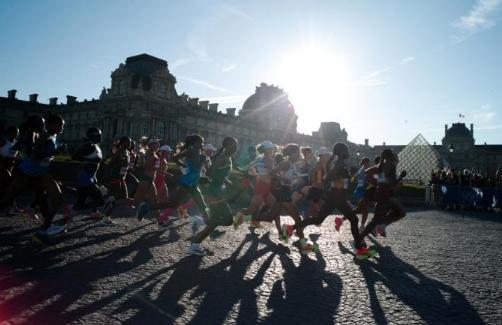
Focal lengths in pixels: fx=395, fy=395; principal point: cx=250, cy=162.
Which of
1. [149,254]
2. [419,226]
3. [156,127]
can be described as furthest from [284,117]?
[149,254]

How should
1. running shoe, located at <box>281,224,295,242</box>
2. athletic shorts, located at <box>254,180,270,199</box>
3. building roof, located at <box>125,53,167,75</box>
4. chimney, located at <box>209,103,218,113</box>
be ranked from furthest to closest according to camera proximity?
chimney, located at <box>209,103,218,113</box>, building roof, located at <box>125,53,167,75</box>, athletic shorts, located at <box>254,180,270,199</box>, running shoe, located at <box>281,224,295,242</box>

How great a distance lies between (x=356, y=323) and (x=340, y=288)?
1.10 m

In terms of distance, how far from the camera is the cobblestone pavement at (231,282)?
3.47 meters

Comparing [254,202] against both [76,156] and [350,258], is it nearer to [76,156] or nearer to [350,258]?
[350,258]

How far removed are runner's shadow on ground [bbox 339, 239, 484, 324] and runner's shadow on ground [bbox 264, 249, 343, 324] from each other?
42 centimetres

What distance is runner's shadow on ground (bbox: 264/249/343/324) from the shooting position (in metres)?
3.48

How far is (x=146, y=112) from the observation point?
177 ft

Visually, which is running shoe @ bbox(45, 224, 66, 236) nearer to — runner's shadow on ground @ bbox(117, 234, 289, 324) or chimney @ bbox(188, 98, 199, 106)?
runner's shadow on ground @ bbox(117, 234, 289, 324)

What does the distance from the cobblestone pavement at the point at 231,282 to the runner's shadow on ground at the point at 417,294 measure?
0.04 feet

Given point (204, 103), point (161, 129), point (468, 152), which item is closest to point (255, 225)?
point (161, 129)

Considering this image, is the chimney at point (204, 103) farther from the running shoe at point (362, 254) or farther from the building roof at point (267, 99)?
the running shoe at point (362, 254)

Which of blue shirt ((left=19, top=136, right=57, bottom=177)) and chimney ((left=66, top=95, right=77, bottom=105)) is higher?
chimney ((left=66, top=95, right=77, bottom=105))

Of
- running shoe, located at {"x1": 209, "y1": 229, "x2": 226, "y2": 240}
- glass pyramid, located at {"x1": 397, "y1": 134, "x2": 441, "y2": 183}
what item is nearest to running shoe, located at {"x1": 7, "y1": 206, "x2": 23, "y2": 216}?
running shoe, located at {"x1": 209, "y1": 229, "x2": 226, "y2": 240}

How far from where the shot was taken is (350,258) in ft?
20.7
